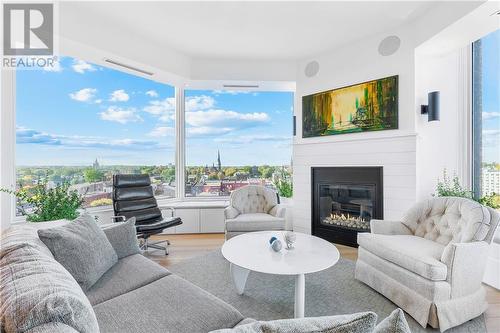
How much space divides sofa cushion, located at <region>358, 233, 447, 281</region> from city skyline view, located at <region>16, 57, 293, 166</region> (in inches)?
107

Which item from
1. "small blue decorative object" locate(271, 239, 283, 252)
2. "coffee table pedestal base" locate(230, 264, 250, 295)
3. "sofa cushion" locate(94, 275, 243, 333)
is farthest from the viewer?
"coffee table pedestal base" locate(230, 264, 250, 295)

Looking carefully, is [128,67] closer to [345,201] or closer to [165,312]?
[165,312]

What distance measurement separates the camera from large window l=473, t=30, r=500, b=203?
10.0 feet

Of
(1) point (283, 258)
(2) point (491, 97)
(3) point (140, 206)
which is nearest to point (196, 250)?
(3) point (140, 206)

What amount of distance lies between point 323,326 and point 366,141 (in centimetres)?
336

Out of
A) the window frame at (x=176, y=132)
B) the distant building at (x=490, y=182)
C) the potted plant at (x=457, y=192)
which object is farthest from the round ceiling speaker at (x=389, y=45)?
the distant building at (x=490, y=182)

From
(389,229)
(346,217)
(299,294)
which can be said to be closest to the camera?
(299,294)

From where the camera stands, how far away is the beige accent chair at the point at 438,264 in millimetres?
1804

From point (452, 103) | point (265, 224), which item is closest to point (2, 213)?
point (265, 224)

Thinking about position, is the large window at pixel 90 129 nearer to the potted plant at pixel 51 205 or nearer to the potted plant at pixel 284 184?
the potted plant at pixel 51 205

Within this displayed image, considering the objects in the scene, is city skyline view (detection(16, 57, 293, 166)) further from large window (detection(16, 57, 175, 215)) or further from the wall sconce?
the wall sconce

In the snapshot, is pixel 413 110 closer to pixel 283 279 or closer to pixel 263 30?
pixel 263 30

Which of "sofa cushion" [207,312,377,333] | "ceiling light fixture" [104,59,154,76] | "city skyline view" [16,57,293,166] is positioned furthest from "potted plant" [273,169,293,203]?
"sofa cushion" [207,312,377,333]

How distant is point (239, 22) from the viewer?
3.19 m
